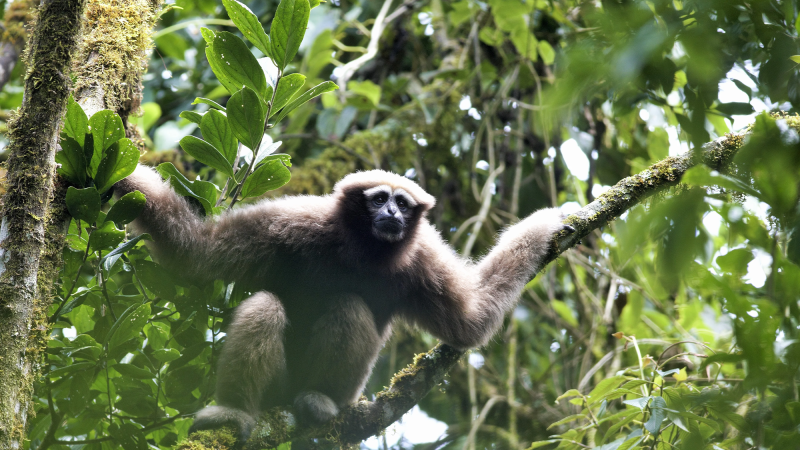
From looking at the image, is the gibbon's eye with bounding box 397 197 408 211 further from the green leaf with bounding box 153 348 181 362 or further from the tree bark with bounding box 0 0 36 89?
the tree bark with bounding box 0 0 36 89

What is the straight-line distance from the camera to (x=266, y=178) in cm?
363

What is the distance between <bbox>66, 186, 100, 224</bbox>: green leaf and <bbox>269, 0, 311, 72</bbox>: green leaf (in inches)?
50.3

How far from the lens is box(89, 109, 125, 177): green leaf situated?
3.07 m

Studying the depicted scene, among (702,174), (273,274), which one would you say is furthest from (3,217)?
(702,174)

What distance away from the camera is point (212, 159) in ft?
12.0

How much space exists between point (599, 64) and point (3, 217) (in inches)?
108

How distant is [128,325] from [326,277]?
1.68m

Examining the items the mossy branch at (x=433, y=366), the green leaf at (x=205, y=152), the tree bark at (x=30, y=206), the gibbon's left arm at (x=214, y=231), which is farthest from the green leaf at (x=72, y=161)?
the mossy branch at (x=433, y=366)

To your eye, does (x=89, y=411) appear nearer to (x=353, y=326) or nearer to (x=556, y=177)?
(x=353, y=326)

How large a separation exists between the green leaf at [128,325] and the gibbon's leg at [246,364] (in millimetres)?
700

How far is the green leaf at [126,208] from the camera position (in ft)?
10.4

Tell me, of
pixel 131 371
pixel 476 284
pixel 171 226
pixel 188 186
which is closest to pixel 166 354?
pixel 131 371

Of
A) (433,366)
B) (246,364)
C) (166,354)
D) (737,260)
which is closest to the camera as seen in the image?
(737,260)

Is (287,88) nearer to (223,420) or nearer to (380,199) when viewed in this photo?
(380,199)
